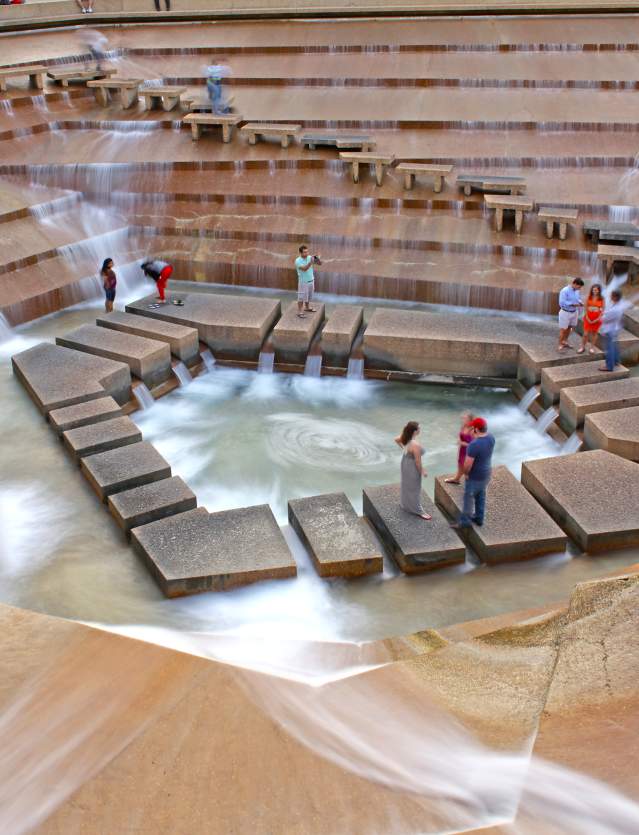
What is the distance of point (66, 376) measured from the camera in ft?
35.9

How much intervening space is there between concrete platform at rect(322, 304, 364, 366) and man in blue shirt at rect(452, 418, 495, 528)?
14.9 ft

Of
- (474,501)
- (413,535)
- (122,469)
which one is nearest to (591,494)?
(474,501)

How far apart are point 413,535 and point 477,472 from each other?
0.85 metres

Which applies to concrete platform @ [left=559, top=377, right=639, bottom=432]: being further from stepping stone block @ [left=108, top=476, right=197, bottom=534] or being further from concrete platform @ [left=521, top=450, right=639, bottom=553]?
stepping stone block @ [left=108, top=476, right=197, bottom=534]

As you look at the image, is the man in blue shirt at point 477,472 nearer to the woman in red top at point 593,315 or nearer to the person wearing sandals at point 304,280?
the woman in red top at point 593,315

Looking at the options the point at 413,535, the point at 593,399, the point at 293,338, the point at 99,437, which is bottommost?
the point at 413,535

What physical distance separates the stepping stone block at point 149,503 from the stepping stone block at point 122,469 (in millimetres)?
143

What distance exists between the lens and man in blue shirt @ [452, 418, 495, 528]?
7594 mm

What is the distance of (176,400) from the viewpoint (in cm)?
1173

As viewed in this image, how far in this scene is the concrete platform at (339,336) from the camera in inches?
481

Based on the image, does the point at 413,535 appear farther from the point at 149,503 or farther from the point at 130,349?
the point at 130,349

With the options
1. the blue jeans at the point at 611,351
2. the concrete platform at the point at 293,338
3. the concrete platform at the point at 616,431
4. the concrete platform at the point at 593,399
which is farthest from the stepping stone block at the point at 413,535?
the concrete platform at the point at 293,338

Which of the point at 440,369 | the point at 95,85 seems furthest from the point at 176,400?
the point at 95,85

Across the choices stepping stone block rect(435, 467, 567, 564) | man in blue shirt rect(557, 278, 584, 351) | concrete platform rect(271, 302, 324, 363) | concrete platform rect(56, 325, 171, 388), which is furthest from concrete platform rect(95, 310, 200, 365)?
man in blue shirt rect(557, 278, 584, 351)
